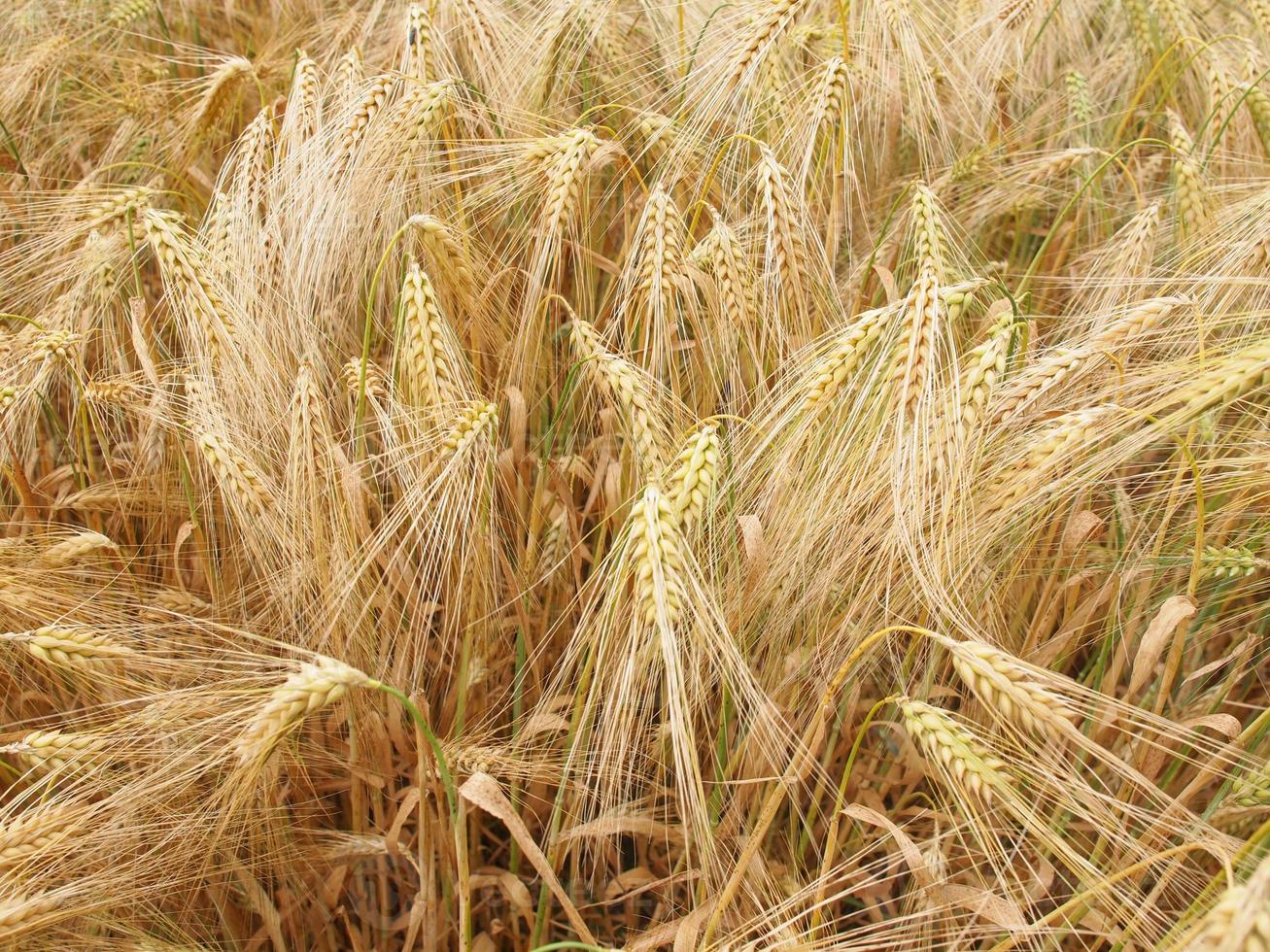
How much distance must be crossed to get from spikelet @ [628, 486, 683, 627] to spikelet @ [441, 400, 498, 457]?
330 mm

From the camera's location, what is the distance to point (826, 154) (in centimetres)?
200

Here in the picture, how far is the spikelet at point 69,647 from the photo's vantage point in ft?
4.16

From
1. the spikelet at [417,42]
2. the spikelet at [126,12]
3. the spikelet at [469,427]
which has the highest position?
the spikelet at [126,12]

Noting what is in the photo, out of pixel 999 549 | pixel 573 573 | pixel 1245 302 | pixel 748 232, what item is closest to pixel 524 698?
pixel 573 573

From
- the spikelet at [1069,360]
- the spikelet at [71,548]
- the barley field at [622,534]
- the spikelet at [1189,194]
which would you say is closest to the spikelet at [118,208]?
the barley field at [622,534]

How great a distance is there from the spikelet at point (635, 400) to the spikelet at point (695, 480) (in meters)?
0.19

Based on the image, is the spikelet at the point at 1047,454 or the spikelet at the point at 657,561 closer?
the spikelet at the point at 657,561

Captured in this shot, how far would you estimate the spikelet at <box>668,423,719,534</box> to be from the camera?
1209 millimetres

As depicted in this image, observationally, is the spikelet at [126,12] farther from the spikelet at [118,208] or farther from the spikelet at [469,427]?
the spikelet at [469,427]

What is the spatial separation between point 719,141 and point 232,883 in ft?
4.65

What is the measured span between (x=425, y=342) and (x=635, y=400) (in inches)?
12.2

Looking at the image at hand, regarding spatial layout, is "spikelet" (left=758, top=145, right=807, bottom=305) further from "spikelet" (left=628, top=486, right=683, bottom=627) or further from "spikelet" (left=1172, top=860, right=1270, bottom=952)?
"spikelet" (left=1172, top=860, right=1270, bottom=952)

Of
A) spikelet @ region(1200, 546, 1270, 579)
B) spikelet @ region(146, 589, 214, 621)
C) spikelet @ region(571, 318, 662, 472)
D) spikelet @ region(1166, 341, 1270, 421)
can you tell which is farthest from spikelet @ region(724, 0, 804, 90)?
spikelet @ region(146, 589, 214, 621)

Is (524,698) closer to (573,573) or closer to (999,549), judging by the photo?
(573,573)
